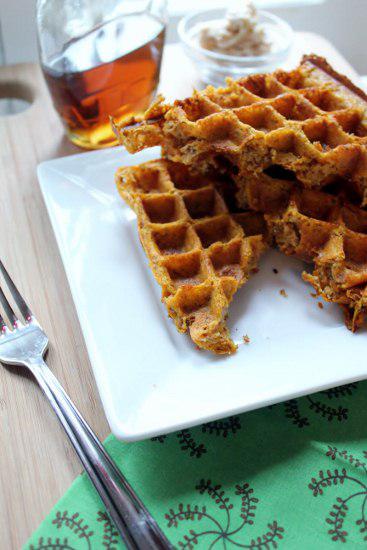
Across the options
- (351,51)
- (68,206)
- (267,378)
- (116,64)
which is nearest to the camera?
(267,378)

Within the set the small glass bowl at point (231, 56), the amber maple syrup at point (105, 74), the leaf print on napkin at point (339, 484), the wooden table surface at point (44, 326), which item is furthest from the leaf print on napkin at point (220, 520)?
the small glass bowl at point (231, 56)

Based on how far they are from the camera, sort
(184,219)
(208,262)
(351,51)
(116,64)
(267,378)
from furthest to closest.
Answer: (351,51)
(116,64)
(184,219)
(208,262)
(267,378)

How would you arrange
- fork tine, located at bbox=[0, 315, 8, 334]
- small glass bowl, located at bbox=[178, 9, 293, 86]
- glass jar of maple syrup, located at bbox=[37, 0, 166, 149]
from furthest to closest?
small glass bowl, located at bbox=[178, 9, 293, 86], glass jar of maple syrup, located at bbox=[37, 0, 166, 149], fork tine, located at bbox=[0, 315, 8, 334]

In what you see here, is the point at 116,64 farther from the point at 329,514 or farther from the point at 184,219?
the point at 329,514

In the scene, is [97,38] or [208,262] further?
[97,38]

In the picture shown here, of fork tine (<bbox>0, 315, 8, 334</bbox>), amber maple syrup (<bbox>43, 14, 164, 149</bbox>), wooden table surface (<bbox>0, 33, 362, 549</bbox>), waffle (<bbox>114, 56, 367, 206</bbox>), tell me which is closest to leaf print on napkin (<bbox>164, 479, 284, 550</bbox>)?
wooden table surface (<bbox>0, 33, 362, 549</bbox>)

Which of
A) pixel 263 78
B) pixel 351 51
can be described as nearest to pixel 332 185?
pixel 263 78

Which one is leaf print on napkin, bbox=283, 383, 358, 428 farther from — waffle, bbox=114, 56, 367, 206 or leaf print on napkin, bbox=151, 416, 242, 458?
waffle, bbox=114, 56, 367, 206
